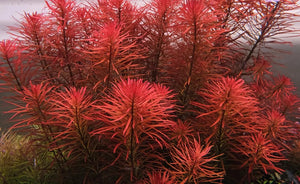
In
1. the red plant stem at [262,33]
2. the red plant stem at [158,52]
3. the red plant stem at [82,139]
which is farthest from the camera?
the red plant stem at [262,33]

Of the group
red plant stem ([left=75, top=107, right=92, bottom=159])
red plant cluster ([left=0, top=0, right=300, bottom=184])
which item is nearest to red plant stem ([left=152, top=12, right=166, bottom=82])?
red plant cluster ([left=0, top=0, right=300, bottom=184])

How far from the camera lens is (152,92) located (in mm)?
511

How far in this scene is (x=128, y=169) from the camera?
22.5 inches

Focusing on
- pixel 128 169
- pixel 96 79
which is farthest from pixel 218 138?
pixel 96 79

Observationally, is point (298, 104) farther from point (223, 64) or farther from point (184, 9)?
point (184, 9)

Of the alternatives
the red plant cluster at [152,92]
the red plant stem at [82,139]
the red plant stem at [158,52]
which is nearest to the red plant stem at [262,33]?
the red plant cluster at [152,92]

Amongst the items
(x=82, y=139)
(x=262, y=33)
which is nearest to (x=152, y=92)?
(x=82, y=139)

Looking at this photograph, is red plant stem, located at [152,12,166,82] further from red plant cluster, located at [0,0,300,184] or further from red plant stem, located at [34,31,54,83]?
red plant stem, located at [34,31,54,83]

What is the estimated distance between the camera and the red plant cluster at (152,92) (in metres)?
0.53

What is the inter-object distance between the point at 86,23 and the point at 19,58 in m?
0.19

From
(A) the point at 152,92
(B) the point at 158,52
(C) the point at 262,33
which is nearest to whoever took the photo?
(A) the point at 152,92

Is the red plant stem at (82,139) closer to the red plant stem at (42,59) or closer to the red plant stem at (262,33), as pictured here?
the red plant stem at (42,59)

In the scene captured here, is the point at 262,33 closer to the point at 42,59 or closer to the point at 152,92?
the point at 152,92

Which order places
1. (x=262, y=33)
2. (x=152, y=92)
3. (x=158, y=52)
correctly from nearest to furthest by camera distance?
(x=152, y=92), (x=158, y=52), (x=262, y=33)
